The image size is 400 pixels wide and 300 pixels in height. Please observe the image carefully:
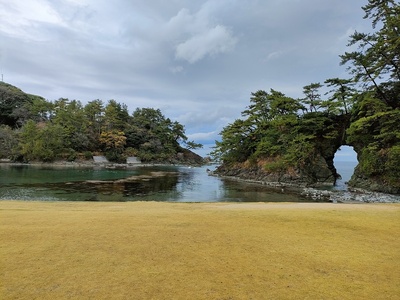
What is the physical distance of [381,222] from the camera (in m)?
6.82

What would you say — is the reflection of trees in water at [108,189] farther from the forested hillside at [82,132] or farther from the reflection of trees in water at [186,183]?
the forested hillside at [82,132]

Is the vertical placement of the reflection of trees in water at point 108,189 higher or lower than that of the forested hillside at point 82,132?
lower

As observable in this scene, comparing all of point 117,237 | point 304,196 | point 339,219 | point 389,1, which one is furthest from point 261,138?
point 117,237

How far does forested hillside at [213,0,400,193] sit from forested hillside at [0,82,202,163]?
33.3 metres

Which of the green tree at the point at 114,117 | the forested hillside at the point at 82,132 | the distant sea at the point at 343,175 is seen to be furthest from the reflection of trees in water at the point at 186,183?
the green tree at the point at 114,117

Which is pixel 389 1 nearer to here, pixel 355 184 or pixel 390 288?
pixel 355 184

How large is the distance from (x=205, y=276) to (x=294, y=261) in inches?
61.4

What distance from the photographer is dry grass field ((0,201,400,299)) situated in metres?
3.12

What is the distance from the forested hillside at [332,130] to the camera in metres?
18.7

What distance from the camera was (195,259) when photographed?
4035 mm

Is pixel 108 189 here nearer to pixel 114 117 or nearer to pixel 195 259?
pixel 195 259

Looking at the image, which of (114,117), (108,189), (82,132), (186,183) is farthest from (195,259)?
(114,117)

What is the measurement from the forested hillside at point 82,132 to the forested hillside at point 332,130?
3335 cm

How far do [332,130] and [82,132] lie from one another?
52.2 metres
